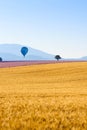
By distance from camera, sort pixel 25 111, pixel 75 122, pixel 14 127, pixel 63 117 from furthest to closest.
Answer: pixel 25 111, pixel 63 117, pixel 75 122, pixel 14 127

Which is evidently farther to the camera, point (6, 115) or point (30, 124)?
point (6, 115)

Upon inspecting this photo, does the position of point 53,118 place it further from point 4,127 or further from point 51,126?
point 4,127

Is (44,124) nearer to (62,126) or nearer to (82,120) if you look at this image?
(62,126)

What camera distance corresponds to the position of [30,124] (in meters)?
7.20

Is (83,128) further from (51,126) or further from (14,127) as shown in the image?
(14,127)

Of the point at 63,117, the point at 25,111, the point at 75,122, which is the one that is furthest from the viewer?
the point at 25,111

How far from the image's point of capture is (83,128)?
23.2ft

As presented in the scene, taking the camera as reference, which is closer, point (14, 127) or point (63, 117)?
point (14, 127)

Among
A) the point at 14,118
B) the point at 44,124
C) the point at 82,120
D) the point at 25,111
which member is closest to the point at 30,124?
the point at 44,124

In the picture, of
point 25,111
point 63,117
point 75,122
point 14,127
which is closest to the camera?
point 14,127

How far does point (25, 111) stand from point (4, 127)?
2.28 metres

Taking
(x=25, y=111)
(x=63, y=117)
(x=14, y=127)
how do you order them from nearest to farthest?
1. (x=14, y=127)
2. (x=63, y=117)
3. (x=25, y=111)

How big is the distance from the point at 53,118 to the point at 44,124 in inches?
31.1

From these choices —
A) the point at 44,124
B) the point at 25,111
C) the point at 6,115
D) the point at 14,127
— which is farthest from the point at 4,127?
the point at 25,111
